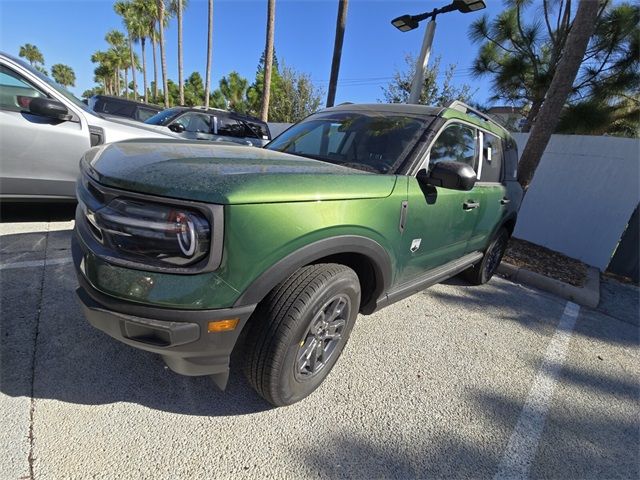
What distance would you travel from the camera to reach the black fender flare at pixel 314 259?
151 centimetres

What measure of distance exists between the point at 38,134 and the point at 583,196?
7915mm

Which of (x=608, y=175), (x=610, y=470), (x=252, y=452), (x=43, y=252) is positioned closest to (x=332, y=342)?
(x=252, y=452)

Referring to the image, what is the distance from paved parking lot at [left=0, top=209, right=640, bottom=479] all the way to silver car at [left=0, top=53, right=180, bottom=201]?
0.98 meters

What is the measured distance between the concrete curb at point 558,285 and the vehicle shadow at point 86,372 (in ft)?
13.8

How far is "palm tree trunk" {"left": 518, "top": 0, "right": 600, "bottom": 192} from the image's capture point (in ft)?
18.1

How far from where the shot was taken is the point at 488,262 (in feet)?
13.5

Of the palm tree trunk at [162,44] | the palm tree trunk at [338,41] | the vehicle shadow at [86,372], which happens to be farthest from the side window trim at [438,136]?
the palm tree trunk at [162,44]

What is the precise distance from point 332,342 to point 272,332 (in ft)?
1.96

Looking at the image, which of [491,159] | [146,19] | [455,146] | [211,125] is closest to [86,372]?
[455,146]

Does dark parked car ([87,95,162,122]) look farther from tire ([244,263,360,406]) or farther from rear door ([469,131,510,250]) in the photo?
tire ([244,263,360,406])

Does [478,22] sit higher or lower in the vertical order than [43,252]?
higher

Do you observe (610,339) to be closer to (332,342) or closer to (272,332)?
(332,342)

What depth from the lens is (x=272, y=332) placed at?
1635 mm

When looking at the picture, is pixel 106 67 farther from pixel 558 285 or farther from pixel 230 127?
pixel 558 285
